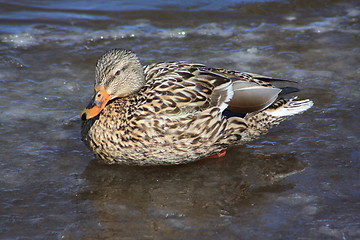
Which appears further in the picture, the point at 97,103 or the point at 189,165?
the point at 189,165

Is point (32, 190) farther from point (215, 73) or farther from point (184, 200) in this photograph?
point (215, 73)

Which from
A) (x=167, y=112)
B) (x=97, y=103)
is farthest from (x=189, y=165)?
(x=97, y=103)

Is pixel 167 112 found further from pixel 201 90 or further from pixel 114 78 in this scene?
pixel 114 78

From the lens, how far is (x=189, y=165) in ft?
17.7

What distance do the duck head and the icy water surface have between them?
672 millimetres

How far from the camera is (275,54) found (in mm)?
7953

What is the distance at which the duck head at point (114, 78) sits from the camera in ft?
16.7

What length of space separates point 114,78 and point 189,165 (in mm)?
1108

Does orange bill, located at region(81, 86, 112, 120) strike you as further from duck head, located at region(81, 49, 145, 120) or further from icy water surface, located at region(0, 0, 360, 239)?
icy water surface, located at region(0, 0, 360, 239)

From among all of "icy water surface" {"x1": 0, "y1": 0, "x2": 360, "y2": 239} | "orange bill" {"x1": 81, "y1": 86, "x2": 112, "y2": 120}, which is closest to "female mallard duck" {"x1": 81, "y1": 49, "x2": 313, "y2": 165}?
"orange bill" {"x1": 81, "y1": 86, "x2": 112, "y2": 120}

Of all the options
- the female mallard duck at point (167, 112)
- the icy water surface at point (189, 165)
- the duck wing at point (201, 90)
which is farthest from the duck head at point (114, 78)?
the icy water surface at point (189, 165)

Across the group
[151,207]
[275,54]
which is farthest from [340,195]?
[275,54]

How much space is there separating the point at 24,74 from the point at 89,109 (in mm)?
2663

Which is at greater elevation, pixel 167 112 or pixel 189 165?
pixel 167 112
